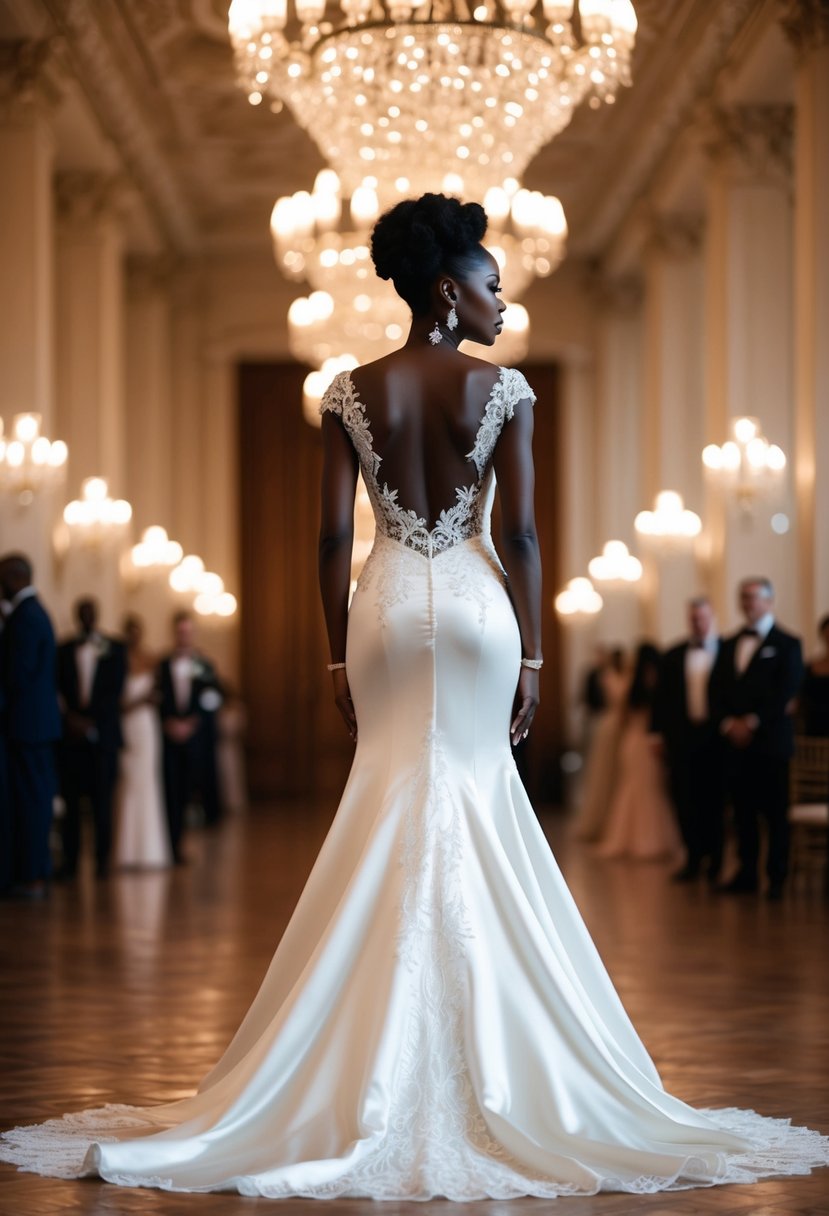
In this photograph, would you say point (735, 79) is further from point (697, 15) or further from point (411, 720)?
point (411, 720)

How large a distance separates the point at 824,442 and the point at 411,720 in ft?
26.0

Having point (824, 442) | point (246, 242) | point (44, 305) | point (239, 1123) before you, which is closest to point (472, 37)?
point (824, 442)

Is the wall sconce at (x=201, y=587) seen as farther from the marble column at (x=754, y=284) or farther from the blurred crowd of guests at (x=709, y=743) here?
the marble column at (x=754, y=284)

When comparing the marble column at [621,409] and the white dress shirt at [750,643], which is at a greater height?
the marble column at [621,409]

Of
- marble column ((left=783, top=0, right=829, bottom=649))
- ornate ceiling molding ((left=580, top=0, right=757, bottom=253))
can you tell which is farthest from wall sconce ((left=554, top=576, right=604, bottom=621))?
marble column ((left=783, top=0, right=829, bottom=649))

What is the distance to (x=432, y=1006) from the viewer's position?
3.86 m

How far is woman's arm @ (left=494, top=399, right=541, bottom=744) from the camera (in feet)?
13.3

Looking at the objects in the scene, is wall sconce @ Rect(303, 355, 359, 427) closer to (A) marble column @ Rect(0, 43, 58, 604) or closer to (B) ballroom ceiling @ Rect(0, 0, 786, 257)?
(A) marble column @ Rect(0, 43, 58, 604)

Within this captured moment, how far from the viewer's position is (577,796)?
19.9 metres

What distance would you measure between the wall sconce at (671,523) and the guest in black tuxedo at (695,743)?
4.16 meters

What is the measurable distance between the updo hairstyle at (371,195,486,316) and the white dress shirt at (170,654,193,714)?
360 inches

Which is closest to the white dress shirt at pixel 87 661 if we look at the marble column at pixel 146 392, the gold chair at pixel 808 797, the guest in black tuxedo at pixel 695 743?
the guest in black tuxedo at pixel 695 743

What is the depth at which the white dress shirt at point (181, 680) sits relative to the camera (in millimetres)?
13007

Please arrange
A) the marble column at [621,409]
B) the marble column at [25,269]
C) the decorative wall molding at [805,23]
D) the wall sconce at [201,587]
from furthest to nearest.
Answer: the marble column at [621,409] < the wall sconce at [201,587] < the marble column at [25,269] < the decorative wall molding at [805,23]
